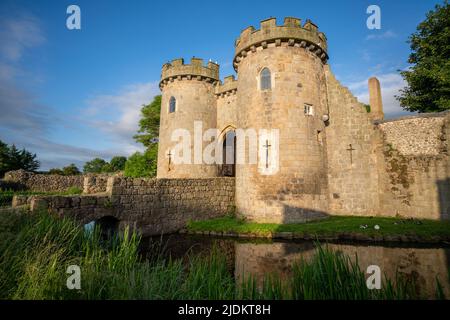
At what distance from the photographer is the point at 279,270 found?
21.9 feet

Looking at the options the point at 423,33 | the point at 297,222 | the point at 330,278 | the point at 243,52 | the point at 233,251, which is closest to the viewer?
the point at 330,278

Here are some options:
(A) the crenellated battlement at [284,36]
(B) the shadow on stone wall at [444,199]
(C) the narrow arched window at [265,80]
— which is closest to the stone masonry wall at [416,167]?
(B) the shadow on stone wall at [444,199]

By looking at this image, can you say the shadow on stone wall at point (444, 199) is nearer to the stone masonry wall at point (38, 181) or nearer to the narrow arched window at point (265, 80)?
the narrow arched window at point (265, 80)

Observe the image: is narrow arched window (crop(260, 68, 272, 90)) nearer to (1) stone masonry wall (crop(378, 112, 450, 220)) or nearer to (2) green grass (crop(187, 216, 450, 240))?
(1) stone masonry wall (crop(378, 112, 450, 220))

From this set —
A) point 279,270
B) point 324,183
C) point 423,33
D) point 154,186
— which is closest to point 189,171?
point 154,186

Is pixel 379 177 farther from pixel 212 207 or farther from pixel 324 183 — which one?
pixel 212 207

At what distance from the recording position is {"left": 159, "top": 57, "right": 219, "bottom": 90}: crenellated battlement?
1709 cm

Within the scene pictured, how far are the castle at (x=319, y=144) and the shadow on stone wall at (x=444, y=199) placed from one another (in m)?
0.03

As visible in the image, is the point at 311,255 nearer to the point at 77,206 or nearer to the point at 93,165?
the point at 77,206

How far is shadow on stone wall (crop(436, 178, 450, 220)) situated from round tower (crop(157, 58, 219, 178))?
1244 centimetres

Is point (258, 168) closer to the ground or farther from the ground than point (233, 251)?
farther from the ground

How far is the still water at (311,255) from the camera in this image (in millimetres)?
6082

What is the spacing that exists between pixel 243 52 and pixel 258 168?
6467mm

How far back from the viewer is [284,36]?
12.2 m
